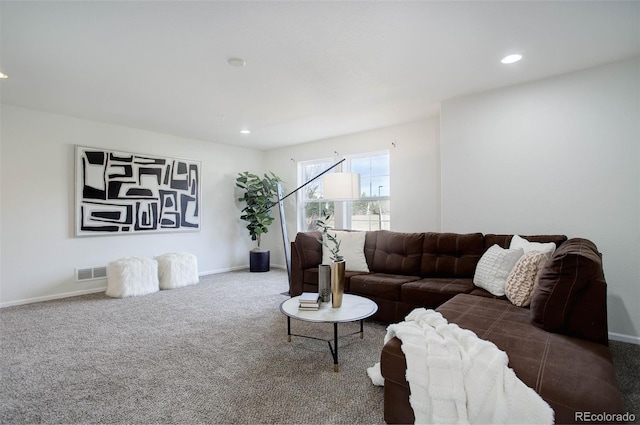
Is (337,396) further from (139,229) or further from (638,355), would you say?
(139,229)

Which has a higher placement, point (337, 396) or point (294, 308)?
point (294, 308)

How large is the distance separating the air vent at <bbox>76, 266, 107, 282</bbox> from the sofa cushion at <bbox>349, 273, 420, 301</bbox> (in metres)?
3.61

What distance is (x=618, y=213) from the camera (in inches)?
107

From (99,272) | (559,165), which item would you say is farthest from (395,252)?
(99,272)

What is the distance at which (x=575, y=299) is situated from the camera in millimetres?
1692

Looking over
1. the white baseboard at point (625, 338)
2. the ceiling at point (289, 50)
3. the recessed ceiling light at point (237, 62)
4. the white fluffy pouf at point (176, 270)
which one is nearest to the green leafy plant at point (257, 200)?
the white fluffy pouf at point (176, 270)

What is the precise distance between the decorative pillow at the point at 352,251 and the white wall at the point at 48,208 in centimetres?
301

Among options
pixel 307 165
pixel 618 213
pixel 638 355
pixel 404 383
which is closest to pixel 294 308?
pixel 404 383

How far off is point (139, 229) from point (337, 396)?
417cm

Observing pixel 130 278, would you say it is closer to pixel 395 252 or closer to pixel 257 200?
pixel 257 200

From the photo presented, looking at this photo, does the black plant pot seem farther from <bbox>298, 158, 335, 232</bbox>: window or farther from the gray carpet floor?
the gray carpet floor

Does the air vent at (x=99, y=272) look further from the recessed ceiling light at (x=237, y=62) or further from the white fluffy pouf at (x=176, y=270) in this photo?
the recessed ceiling light at (x=237, y=62)

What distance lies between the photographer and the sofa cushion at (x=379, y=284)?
2.98 metres

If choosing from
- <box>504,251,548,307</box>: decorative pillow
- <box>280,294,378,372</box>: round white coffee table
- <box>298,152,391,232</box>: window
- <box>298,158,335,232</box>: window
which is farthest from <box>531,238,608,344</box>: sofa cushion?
<box>298,158,335,232</box>: window
